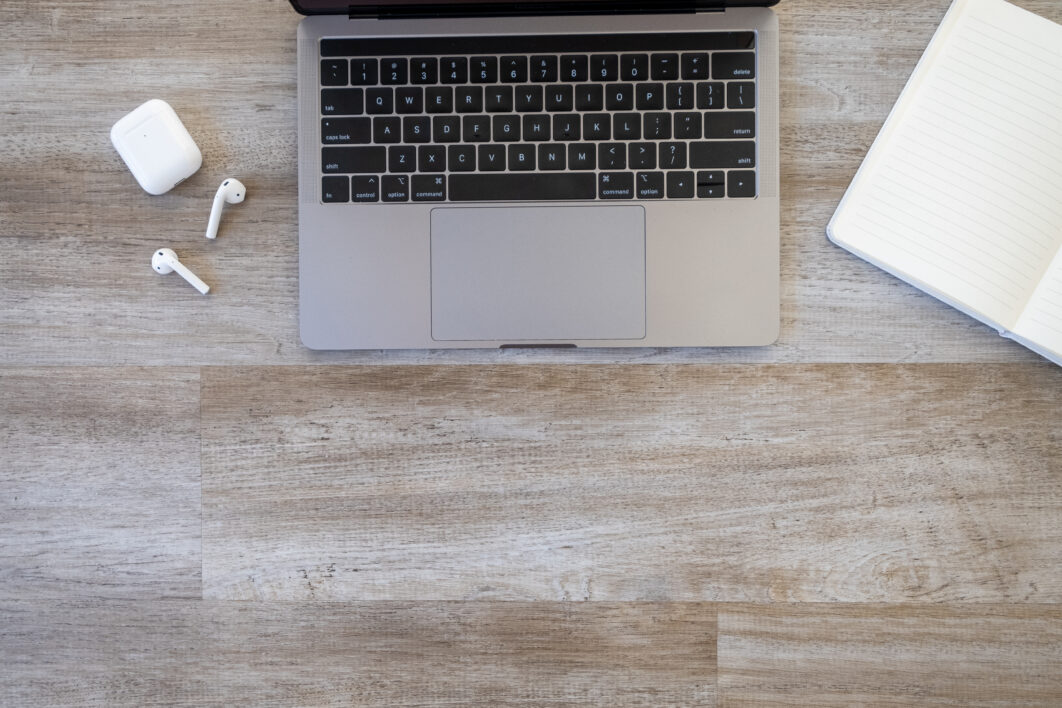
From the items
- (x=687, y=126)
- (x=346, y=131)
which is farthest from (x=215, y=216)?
(x=687, y=126)

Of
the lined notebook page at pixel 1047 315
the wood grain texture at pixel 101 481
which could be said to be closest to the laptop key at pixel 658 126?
the lined notebook page at pixel 1047 315

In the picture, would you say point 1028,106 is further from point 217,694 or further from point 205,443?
point 217,694

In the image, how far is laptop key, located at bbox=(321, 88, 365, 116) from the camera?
0.66m

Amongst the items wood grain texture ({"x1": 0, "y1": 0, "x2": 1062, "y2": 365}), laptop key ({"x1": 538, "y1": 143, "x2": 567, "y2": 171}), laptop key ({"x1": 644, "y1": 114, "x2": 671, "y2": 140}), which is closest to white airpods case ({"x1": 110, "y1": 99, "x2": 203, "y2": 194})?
wood grain texture ({"x1": 0, "y1": 0, "x2": 1062, "y2": 365})

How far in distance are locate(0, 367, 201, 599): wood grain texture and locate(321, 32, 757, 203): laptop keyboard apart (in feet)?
0.94

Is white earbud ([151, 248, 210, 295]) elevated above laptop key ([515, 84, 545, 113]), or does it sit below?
below

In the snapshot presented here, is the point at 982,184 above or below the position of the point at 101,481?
above

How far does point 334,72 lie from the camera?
0.66m

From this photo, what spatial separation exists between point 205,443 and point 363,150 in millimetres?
332

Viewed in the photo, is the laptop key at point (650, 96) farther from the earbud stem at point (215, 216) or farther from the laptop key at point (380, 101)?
the earbud stem at point (215, 216)

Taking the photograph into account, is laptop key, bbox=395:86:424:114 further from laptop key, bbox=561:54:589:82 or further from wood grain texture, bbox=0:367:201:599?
wood grain texture, bbox=0:367:201:599

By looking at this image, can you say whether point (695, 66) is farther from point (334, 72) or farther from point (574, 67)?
point (334, 72)

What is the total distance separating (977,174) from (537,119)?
0.42m

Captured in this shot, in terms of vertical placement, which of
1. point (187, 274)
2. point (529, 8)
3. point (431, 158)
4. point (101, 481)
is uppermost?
point (529, 8)
